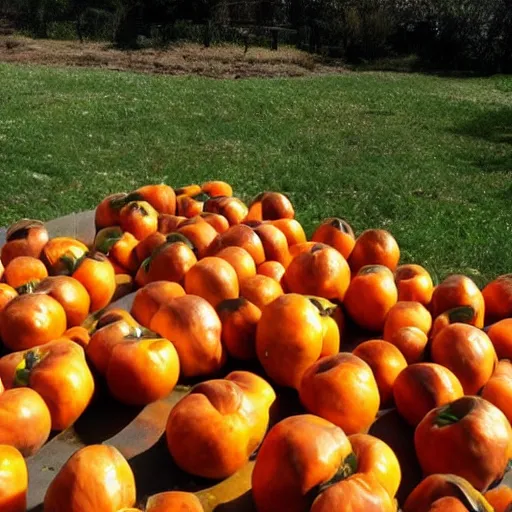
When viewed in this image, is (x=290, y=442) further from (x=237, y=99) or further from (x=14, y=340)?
(x=237, y=99)

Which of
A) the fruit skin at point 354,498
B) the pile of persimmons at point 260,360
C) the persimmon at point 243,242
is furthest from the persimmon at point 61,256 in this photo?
the fruit skin at point 354,498

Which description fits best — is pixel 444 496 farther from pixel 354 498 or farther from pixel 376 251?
pixel 376 251

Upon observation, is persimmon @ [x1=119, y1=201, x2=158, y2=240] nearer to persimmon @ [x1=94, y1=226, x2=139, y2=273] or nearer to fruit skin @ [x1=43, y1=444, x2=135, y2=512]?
persimmon @ [x1=94, y1=226, x2=139, y2=273]

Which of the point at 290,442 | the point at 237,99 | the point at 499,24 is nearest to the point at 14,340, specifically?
the point at 290,442

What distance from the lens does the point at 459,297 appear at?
2.71 meters

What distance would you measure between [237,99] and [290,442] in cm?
1467

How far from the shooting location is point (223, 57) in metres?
25.6

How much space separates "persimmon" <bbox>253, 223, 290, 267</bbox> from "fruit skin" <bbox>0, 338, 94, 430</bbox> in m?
1.13

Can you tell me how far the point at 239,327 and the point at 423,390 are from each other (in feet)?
2.10

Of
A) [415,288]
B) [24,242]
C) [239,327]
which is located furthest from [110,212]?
[415,288]

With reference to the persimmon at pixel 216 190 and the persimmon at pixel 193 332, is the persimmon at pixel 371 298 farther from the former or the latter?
the persimmon at pixel 216 190

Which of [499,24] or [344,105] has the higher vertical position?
[499,24]

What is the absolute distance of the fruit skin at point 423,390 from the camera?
2.10 metres

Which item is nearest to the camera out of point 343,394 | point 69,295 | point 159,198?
point 343,394
